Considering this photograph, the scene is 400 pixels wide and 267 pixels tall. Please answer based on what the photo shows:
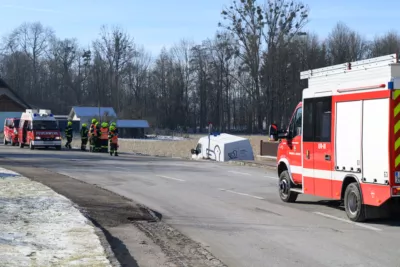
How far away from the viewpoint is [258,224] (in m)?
11.6

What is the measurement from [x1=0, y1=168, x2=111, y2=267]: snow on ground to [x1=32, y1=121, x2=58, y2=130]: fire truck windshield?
2857 centimetres

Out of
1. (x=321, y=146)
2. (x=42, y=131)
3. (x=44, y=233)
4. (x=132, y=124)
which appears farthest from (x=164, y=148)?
(x=44, y=233)

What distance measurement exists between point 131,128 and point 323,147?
87.2 meters

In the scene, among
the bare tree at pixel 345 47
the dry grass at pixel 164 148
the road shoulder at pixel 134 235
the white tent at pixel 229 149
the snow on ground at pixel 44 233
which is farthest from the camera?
the bare tree at pixel 345 47

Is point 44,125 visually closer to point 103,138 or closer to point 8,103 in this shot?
point 103,138

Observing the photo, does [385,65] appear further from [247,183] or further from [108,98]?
[108,98]

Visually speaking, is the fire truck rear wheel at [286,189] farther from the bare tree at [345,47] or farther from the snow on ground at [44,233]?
the bare tree at [345,47]

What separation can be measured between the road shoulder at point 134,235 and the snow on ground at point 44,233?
297 mm

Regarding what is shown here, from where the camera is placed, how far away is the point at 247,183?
789 inches

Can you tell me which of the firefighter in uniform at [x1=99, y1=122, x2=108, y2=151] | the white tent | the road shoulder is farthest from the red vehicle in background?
the road shoulder

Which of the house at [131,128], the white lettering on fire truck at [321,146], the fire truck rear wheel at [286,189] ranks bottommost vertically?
the fire truck rear wheel at [286,189]

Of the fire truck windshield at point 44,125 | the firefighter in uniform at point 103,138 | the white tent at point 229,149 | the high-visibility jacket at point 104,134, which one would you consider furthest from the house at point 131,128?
the white tent at point 229,149

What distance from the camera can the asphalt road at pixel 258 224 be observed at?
8719mm

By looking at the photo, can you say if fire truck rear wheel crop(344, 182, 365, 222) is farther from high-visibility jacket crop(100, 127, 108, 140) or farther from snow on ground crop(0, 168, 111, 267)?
high-visibility jacket crop(100, 127, 108, 140)
